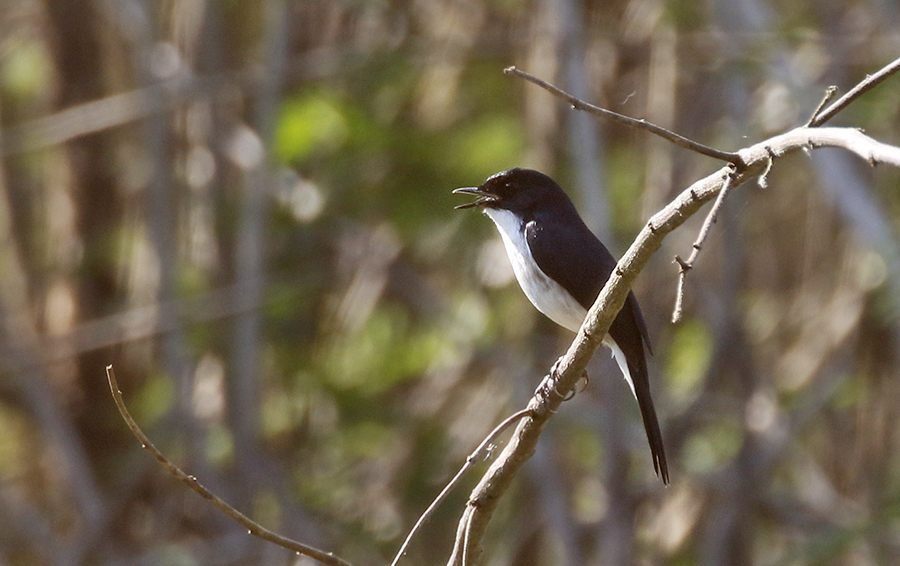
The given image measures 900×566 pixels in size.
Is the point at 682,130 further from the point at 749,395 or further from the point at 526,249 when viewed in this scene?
the point at 526,249

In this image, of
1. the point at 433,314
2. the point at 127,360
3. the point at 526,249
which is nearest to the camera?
the point at 526,249

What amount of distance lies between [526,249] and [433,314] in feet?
13.4

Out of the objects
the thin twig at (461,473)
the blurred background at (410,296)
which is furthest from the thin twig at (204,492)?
the blurred background at (410,296)

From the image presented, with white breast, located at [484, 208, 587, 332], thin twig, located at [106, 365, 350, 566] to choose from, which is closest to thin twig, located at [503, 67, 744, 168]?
thin twig, located at [106, 365, 350, 566]

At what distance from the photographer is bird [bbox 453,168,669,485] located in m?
4.06

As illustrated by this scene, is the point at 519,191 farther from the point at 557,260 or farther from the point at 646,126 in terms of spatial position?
the point at 646,126

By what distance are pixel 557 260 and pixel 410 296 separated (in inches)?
182

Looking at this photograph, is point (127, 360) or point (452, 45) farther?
point (127, 360)

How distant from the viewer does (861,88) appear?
180 cm

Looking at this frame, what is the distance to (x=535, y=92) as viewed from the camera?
7.91m

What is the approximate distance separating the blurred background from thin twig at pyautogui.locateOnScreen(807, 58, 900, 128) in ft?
15.6

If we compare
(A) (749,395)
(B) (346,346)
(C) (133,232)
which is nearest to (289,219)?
(B) (346,346)

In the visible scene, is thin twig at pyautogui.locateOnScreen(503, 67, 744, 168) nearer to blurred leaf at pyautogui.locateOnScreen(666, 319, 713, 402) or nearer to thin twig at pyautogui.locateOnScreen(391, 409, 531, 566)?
thin twig at pyautogui.locateOnScreen(391, 409, 531, 566)

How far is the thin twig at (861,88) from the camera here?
68.6 inches
